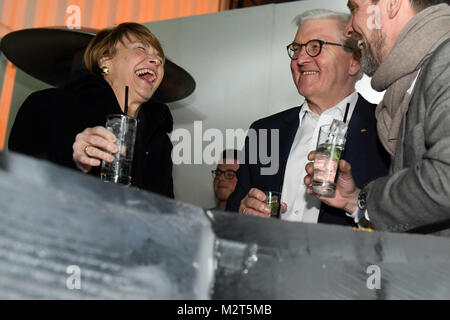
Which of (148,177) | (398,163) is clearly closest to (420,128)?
(398,163)

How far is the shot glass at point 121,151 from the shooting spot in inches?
51.7

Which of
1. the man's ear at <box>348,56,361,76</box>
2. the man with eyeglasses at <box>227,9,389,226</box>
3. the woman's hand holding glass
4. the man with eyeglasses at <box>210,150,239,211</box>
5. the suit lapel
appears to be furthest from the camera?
the man with eyeglasses at <box>210,150,239,211</box>

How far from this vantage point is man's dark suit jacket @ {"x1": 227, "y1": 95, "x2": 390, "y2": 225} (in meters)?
1.82

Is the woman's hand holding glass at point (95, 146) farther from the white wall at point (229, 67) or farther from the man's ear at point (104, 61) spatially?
the white wall at point (229, 67)

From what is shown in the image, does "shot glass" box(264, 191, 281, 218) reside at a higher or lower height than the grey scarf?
lower

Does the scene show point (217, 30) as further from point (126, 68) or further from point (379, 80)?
point (379, 80)

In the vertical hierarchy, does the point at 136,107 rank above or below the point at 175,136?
below

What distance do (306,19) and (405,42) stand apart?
38.7 inches

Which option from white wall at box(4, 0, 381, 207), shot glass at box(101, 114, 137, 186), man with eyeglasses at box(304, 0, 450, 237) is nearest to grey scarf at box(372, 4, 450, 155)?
man with eyeglasses at box(304, 0, 450, 237)

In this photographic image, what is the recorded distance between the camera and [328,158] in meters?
1.35

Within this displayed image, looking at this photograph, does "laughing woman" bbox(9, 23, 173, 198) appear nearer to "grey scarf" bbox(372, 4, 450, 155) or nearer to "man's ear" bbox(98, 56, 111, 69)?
"man's ear" bbox(98, 56, 111, 69)

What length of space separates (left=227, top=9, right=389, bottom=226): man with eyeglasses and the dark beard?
0.68ft

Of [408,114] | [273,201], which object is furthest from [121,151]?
[408,114]

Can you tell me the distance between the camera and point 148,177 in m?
2.02
